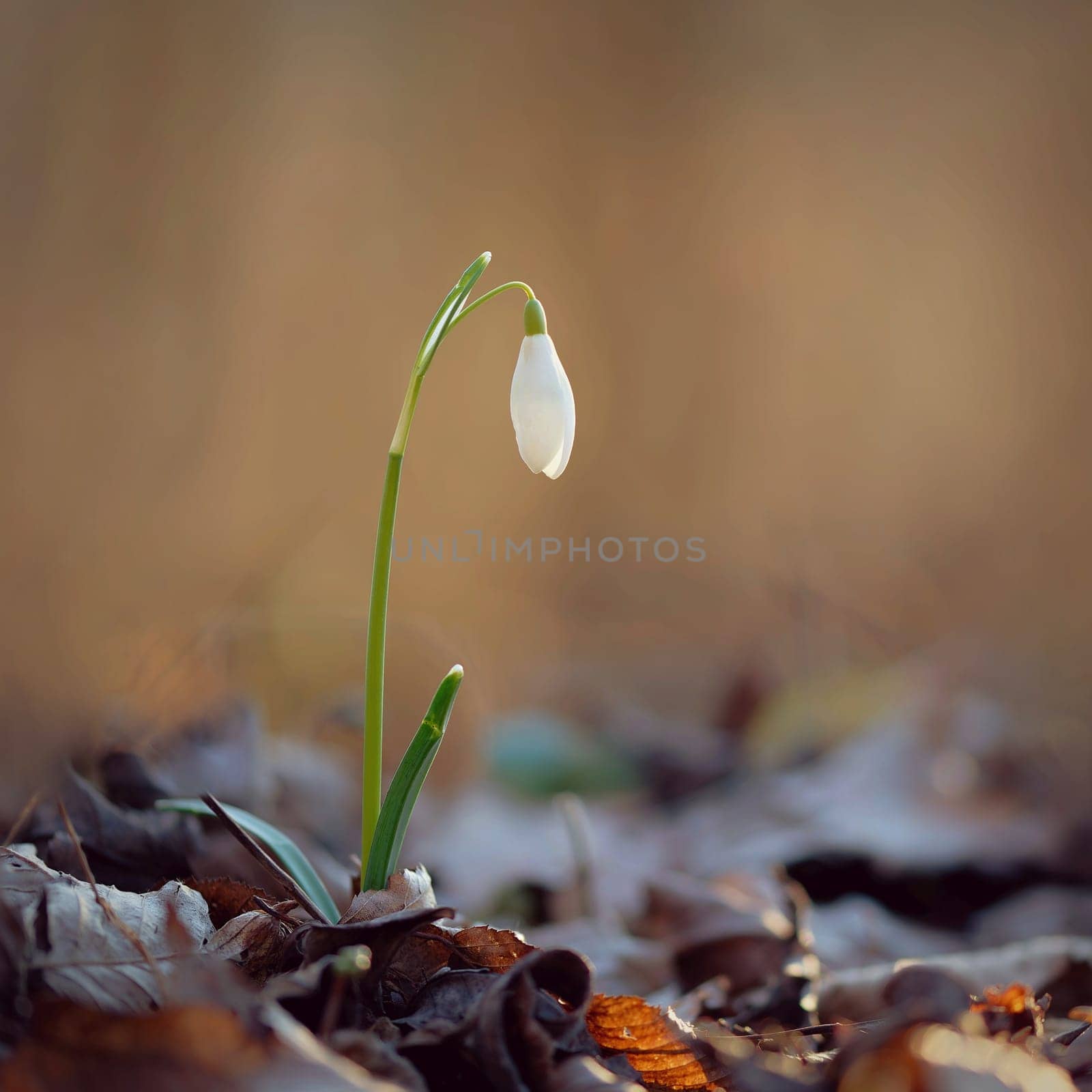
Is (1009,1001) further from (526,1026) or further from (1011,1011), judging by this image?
(526,1026)

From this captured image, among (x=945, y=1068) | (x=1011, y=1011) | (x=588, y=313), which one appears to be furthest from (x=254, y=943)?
(x=588, y=313)

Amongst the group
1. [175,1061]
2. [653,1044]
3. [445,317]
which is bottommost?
[653,1044]

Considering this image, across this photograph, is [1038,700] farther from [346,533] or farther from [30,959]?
[30,959]

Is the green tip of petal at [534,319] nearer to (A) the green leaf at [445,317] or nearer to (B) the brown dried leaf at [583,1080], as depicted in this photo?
(A) the green leaf at [445,317]

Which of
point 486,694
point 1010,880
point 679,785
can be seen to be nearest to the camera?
point 1010,880

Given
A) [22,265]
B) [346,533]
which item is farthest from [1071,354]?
[22,265]

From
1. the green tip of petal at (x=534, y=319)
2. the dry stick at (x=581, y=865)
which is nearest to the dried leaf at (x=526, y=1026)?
the green tip of petal at (x=534, y=319)

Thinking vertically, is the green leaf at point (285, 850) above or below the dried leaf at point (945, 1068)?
below
